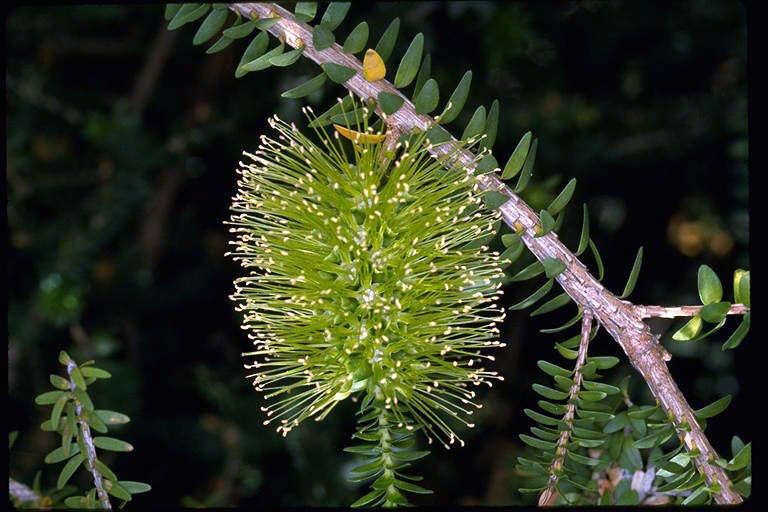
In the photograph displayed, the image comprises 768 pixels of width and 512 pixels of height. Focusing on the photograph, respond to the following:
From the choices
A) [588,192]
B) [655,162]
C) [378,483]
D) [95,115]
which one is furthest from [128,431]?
[655,162]

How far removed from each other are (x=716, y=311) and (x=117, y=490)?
707mm

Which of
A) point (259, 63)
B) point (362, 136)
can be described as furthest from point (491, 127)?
point (259, 63)

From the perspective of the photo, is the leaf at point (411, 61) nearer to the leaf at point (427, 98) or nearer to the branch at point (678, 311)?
the leaf at point (427, 98)

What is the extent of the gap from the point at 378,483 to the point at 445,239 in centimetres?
29

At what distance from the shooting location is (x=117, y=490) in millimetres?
873

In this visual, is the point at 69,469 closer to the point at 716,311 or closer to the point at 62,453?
the point at 62,453

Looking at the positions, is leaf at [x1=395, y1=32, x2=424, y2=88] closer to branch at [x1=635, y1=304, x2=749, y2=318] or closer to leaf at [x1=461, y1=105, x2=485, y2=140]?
leaf at [x1=461, y1=105, x2=485, y2=140]

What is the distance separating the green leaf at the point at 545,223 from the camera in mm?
785

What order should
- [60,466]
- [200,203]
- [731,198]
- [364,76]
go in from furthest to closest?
[200,203] → [731,198] → [60,466] → [364,76]

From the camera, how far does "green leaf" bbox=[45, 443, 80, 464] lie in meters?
0.88

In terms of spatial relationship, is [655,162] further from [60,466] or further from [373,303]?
[60,466]

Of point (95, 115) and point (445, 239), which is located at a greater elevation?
point (95, 115)

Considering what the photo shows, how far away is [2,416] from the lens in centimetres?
100

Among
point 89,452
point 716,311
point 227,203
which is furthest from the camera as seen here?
point 227,203
